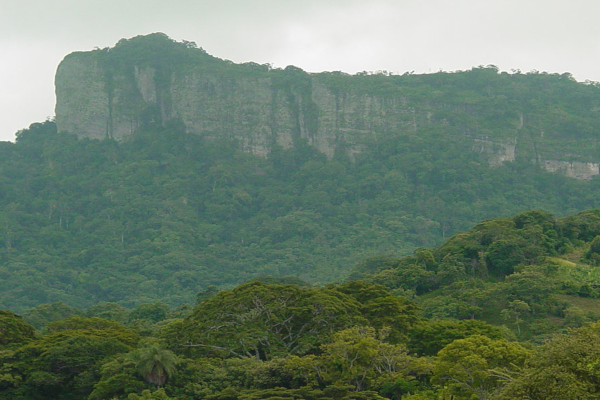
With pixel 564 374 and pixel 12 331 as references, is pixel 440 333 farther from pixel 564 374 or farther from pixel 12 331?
pixel 12 331

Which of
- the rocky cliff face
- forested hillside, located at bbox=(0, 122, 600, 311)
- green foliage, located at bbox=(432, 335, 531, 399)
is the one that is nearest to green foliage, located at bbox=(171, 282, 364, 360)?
green foliage, located at bbox=(432, 335, 531, 399)

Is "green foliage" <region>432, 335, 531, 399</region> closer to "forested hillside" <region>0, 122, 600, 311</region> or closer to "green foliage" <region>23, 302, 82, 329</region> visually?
"green foliage" <region>23, 302, 82, 329</region>

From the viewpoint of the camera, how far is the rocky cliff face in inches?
5910

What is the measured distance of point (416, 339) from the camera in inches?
1919

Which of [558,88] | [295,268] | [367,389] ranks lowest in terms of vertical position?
[295,268]

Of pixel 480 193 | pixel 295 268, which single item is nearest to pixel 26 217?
pixel 295 268

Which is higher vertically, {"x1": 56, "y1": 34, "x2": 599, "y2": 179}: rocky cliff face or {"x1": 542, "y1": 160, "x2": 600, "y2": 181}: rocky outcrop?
{"x1": 56, "y1": 34, "x2": 599, "y2": 179}: rocky cliff face

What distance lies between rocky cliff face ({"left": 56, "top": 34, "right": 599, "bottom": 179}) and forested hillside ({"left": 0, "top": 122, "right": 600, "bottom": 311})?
294cm

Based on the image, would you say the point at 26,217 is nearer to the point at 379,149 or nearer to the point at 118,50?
the point at 118,50

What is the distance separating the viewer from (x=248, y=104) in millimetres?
158375

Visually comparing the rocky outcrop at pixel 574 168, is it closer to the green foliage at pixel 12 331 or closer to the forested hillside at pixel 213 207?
the forested hillside at pixel 213 207

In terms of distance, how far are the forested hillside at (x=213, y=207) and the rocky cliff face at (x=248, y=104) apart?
294cm

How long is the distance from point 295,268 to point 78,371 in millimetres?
73805

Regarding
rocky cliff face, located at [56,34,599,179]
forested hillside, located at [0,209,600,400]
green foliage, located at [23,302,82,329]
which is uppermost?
rocky cliff face, located at [56,34,599,179]
